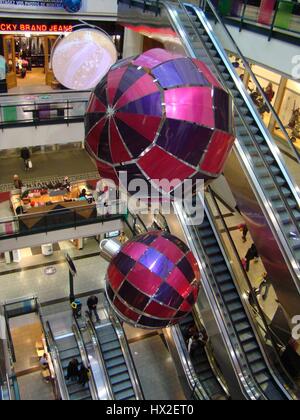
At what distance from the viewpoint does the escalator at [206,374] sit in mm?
10281

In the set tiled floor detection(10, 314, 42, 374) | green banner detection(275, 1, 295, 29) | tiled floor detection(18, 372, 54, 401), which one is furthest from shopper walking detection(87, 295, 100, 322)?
green banner detection(275, 1, 295, 29)

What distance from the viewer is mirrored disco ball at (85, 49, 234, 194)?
349 centimetres

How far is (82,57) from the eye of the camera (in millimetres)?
6441

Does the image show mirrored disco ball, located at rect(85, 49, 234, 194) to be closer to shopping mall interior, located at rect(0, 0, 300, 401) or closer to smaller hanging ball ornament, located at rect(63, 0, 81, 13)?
shopping mall interior, located at rect(0, 0, 300, 401)

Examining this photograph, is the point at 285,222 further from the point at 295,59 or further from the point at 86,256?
Answer: the point at 86,256

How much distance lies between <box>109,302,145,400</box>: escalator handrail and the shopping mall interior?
0.05 meters

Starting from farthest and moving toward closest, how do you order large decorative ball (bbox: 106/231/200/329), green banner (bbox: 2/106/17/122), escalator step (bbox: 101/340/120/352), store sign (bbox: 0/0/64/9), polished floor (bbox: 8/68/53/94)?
polished floor (bbox: 8/68/53/94), store sign (bbox: 0/0/64/9), green banner (bbox: 2/106/17/122), escalator step (bbox: 101/340/120/352), large decorative ball (bbox: 106/231/200/329)

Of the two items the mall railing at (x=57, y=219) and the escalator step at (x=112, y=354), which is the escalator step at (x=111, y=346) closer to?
the escalator step at (x=112, y=354)

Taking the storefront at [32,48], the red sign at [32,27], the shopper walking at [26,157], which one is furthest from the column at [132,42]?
the shopper walking at [26,157]

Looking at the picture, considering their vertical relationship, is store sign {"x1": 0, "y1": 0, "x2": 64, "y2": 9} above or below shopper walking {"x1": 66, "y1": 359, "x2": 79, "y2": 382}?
above

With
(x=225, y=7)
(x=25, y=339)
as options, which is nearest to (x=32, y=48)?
(x=225, y=7)

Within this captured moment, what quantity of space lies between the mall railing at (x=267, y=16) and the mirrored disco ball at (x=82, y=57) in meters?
5.82

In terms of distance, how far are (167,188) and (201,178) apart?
336 millimetres

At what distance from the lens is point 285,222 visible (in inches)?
328
